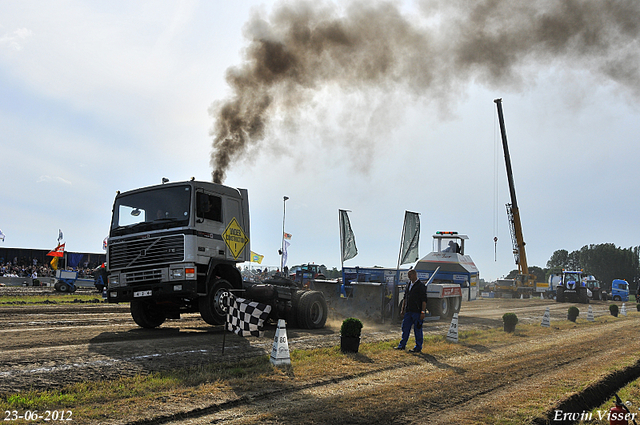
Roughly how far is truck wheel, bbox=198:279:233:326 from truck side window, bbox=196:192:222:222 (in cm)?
153

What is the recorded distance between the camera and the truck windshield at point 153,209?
1059 centimetres

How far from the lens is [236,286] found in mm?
11742

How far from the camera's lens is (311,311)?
12.9 metres

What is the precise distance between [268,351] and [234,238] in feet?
9.50

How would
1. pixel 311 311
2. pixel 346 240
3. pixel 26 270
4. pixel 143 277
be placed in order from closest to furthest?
pixel 143 277, pixel 311 311, pixel 346 240, pixel 26 270

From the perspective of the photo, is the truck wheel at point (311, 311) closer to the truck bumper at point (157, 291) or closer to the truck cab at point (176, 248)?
the truck cab at point (176, 248)

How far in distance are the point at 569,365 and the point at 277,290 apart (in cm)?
693

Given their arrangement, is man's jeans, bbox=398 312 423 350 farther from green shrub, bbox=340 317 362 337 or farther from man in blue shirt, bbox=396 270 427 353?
green shrub, bbox=340 317 362 337

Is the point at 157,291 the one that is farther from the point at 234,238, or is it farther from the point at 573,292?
the point at 573,292

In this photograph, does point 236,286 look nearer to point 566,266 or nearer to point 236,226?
point 236,226

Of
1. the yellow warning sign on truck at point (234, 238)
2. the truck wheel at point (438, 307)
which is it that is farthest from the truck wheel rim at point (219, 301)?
the truck wheel at point (438, 307)

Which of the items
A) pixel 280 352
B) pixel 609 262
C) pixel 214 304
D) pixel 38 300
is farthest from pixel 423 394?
pixel 609 262

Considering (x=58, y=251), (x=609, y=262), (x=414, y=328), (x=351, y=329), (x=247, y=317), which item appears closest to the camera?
(x=247, y=317)

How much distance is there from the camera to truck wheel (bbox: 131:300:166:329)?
39.5ft
